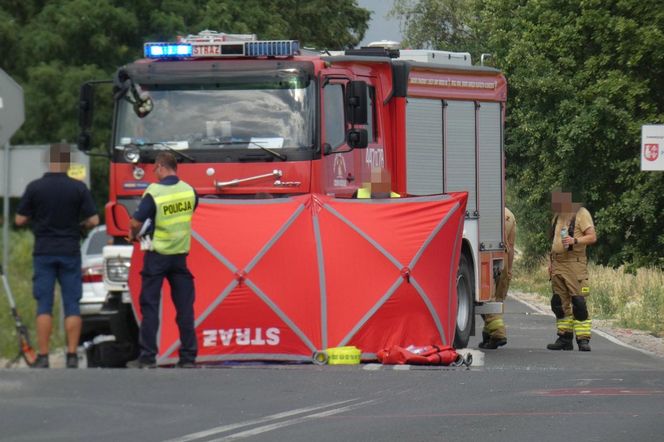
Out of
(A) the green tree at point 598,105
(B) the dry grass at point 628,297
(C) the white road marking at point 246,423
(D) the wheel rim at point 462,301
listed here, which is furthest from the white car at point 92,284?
(A) the green tree at point 598,105

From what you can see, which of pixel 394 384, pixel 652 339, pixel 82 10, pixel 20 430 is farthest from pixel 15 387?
pixel 82 10

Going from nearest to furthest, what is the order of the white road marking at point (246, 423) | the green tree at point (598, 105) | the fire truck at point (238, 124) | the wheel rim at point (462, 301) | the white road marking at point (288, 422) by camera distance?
the white road marking at point (246, 423)
the white road marking at point (288, 422)
the fire truck at point (238, 124)
the wheel rim at point (462, 301)
the green tree at point (598, 105)

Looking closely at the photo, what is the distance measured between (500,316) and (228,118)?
16.5ft

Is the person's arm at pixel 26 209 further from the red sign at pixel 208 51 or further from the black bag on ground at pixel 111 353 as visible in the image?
the red sign at pixel 208 51

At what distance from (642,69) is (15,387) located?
2882 cm

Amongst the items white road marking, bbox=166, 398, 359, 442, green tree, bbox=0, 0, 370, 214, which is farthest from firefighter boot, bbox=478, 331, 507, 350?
green tree, bbox=0, 0, 370, 214

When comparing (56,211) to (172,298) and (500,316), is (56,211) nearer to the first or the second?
(172,298)

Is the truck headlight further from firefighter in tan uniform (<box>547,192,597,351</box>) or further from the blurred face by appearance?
firefighter in tan uniform (<box>547,192,597,351</box>)

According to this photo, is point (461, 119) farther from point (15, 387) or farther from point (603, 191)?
point (603, 191)

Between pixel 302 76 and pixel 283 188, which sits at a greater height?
pixel 302 76

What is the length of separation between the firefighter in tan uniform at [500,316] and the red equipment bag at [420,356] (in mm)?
4185

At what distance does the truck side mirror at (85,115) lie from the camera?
16.6m

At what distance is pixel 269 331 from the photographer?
48.7 ft

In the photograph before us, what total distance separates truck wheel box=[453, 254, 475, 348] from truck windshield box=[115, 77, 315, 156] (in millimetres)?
2949
